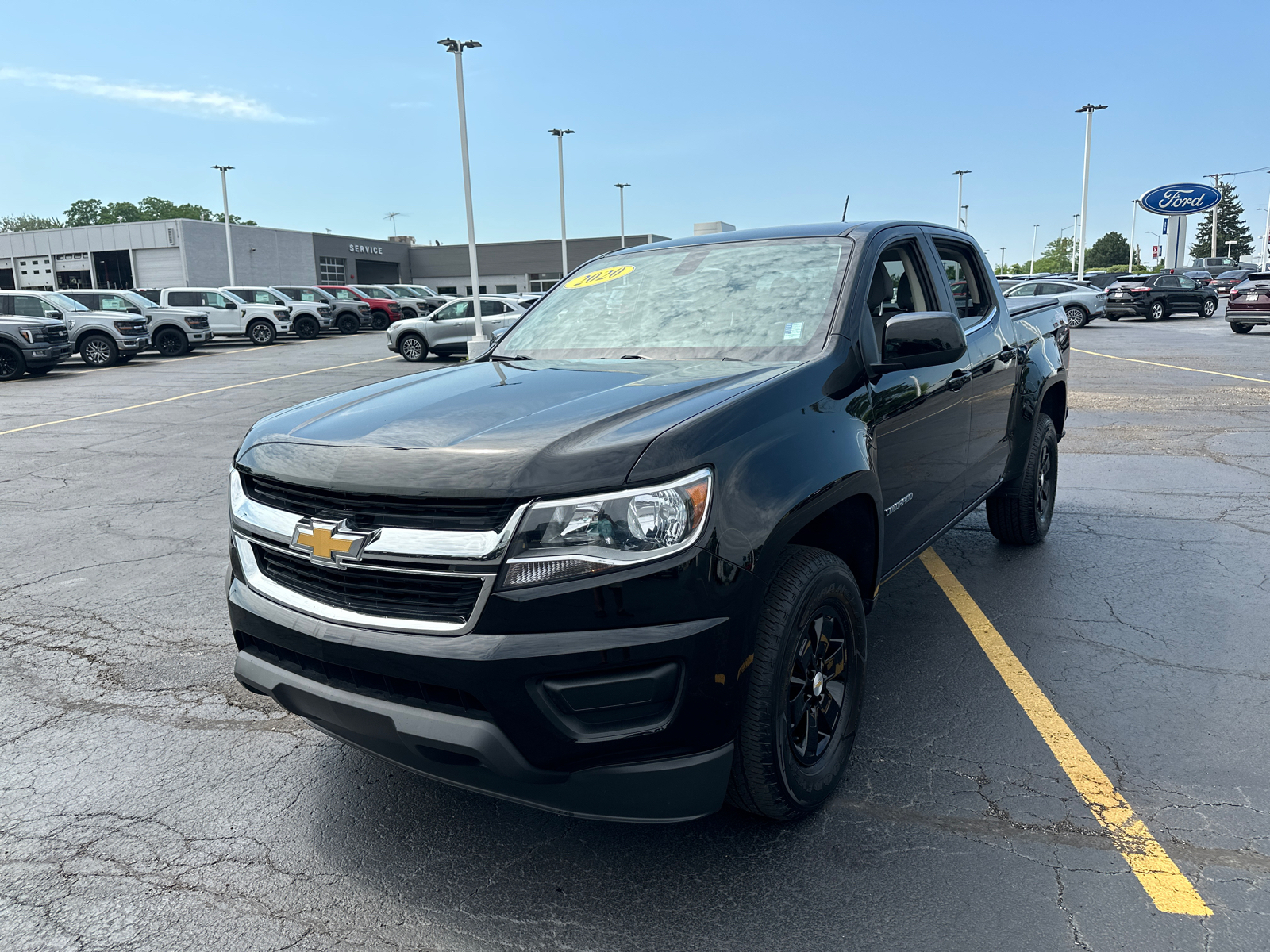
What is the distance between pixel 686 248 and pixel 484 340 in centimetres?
1921

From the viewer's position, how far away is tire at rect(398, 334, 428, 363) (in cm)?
2358

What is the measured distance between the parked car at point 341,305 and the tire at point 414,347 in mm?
13299

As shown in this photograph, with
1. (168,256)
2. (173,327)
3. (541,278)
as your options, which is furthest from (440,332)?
(541,278)

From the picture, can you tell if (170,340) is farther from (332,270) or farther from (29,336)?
(332,270)

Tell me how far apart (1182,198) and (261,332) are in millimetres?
49199

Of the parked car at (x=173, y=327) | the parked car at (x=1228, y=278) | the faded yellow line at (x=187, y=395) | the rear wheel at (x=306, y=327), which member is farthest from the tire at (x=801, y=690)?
the parked car at (x=1228, y=278)

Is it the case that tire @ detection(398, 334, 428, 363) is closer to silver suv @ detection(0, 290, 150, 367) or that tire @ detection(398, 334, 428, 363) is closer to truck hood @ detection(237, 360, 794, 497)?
silver suv @ detection(0, 290, 150, 367)

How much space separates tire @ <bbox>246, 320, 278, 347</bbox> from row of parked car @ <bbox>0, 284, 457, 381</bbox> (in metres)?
0.03

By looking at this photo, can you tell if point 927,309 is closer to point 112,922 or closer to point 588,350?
point 588,350

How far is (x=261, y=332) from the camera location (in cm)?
3131

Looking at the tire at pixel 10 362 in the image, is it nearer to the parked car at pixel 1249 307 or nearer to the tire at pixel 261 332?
the tire at pixel 261 332

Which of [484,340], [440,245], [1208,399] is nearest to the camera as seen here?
[1208,399]

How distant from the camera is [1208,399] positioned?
12.8 m

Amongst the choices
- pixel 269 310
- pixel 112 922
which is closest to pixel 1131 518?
pixel 112 922
